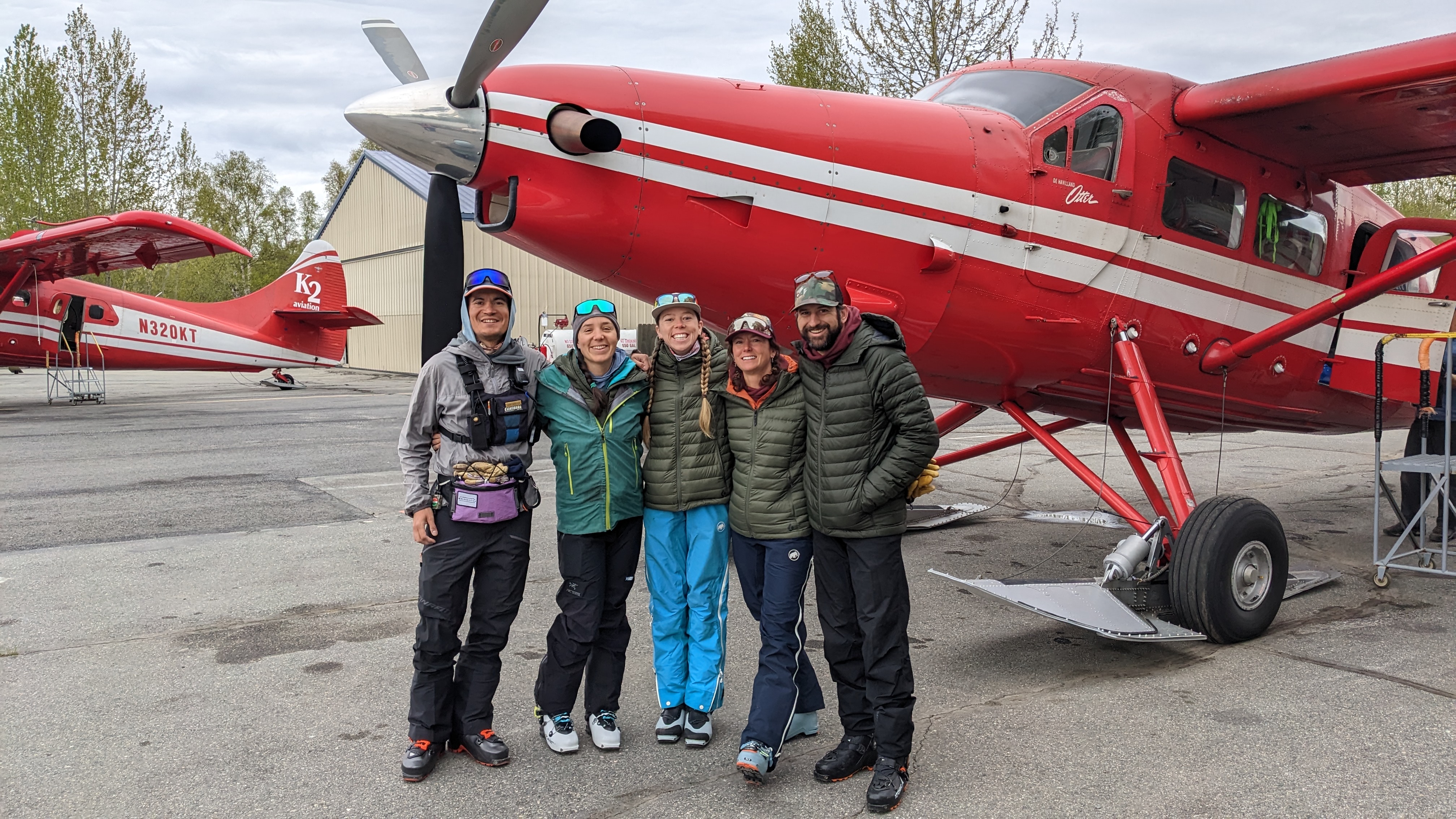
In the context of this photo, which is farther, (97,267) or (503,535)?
(97,267)

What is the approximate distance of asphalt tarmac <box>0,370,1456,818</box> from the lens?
9.75 feet

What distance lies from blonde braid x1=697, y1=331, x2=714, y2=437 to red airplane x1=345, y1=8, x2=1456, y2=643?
80cm

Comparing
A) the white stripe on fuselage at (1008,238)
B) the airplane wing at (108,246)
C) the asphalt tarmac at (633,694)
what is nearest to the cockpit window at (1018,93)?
the white stripe on fuselage at (1008,238)

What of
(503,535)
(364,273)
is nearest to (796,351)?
(503,535)

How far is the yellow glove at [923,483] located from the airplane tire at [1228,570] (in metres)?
1.92

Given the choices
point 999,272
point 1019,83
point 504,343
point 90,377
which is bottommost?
point 90,377

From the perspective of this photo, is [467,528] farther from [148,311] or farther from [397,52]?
[148,311]

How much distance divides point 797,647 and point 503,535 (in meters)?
1.13

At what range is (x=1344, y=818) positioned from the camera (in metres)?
2.79

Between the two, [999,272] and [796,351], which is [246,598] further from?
[999,272]

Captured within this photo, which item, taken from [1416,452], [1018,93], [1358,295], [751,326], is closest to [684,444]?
[751,326]

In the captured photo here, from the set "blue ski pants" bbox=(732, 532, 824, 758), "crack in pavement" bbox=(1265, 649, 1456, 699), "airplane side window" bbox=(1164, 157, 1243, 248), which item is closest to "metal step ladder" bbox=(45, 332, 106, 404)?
"blue ski pants" bbox=(732, 532, 824, 758)

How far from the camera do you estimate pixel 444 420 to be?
3312 mm

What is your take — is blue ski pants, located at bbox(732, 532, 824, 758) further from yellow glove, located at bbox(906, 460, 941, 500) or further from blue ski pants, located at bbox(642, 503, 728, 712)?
yellow glove, located at bbox(906, 460, 941, 500)
